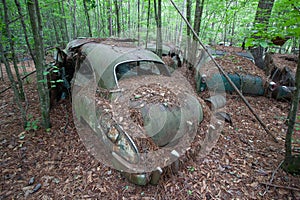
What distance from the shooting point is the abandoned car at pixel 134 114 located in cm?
243

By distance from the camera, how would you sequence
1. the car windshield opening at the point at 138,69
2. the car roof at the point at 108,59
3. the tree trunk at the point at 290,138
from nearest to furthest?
the tree trunk at the point at 290,138, the car roof at the point at 108,59, the car windshield opening at the point at 138,69

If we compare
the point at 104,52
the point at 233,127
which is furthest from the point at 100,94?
the point at 233,127

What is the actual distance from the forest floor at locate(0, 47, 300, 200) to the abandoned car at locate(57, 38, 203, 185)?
24 centimetres

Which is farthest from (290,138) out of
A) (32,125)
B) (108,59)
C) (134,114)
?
(32,125)

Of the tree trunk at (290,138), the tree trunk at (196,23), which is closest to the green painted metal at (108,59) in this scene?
the tree trunk at (290,138)

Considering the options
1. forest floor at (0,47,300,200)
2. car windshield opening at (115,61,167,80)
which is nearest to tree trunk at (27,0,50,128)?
forest floor at (0,47,300,200)

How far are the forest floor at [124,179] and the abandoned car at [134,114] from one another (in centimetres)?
24

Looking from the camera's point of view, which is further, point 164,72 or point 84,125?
point 164,72

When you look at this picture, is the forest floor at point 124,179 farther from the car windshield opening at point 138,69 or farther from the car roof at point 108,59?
the car windshield opening at point 138,69

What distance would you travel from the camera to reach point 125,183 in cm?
256

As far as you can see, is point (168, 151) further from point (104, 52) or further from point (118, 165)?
point (104, 52)

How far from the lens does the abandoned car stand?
243cm

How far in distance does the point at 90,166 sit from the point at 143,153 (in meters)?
1.20

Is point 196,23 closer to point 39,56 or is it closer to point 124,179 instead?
point 39,56
